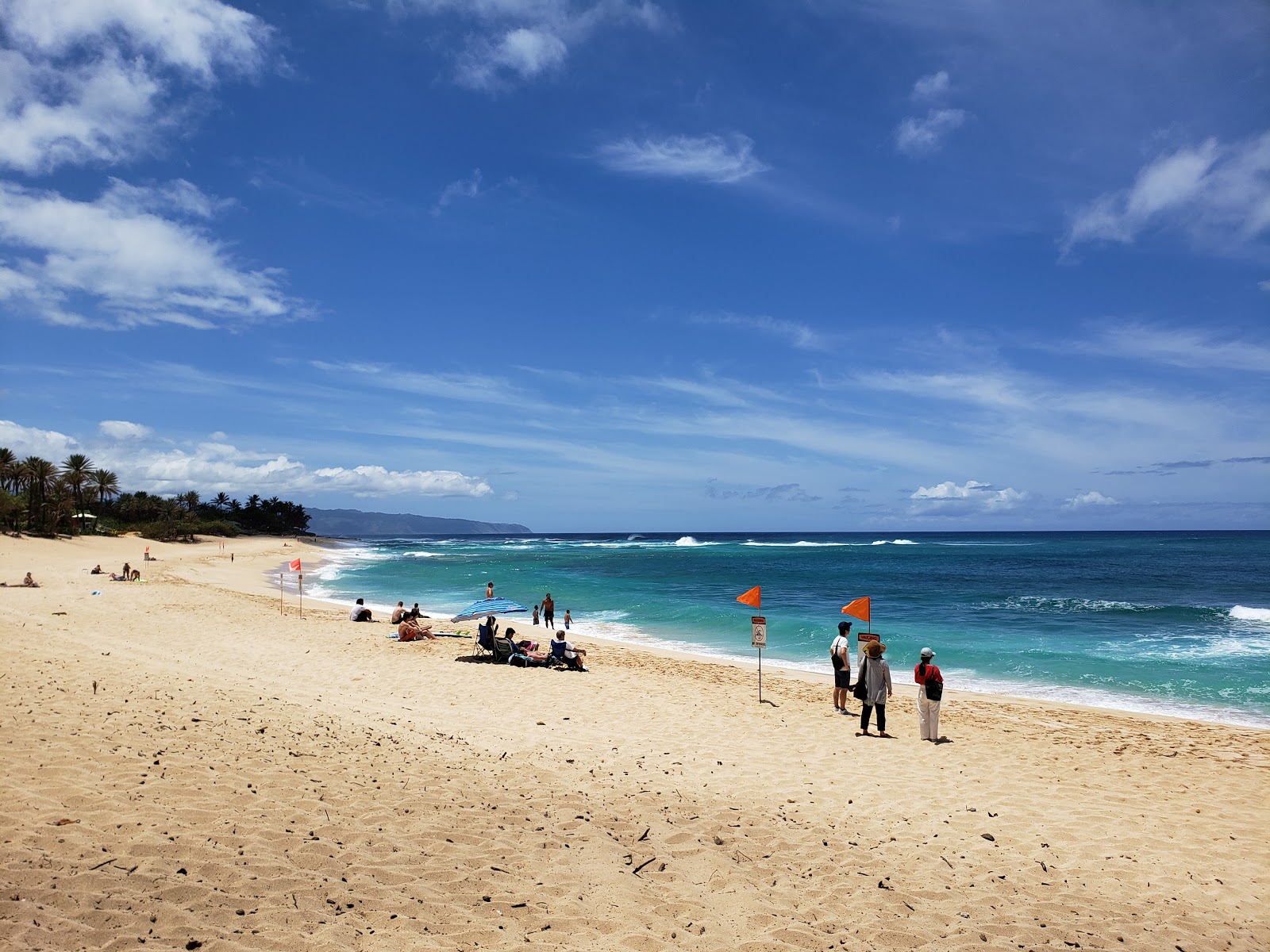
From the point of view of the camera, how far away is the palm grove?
61.9 meters

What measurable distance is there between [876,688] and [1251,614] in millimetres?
29230

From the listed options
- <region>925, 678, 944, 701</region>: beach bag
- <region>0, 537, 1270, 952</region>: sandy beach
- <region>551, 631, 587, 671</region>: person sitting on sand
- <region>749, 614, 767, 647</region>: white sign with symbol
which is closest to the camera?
<region>0, 537, 1270, 952</region>: sandy beach

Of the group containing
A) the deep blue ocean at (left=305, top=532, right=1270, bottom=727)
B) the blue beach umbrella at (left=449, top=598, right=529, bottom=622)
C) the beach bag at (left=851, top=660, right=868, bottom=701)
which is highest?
the blue beach umbrella at (left=449, top=598, right=529, bottom=622)

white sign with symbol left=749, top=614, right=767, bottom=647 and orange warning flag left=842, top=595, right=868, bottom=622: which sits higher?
orange warning flag left=842, top=595, right=868, bottom=622

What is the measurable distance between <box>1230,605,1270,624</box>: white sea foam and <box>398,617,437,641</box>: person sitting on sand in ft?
106

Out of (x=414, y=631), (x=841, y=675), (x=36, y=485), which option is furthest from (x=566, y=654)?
(x=36, y=485)

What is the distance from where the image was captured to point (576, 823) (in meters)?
6.84

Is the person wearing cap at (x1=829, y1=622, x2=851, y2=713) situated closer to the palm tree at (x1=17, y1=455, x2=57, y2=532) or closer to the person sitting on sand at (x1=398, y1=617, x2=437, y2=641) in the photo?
the person sitting on sand at (x1=398, y1=617, x2=437, y2=641)

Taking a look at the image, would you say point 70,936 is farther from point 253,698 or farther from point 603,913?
point 253,698

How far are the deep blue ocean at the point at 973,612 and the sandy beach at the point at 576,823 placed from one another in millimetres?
5268

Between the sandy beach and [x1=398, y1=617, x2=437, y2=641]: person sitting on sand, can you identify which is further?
[x1=398, y1=617, x2=437, y2=641]: person sitting on sand

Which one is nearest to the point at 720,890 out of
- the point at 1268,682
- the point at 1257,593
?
the point at 1268,682

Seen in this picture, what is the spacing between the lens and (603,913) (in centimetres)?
532

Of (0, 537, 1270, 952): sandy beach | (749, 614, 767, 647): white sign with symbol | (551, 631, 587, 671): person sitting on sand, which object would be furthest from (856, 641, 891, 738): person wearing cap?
(551, 631, 587, 671): person sitting on sand
